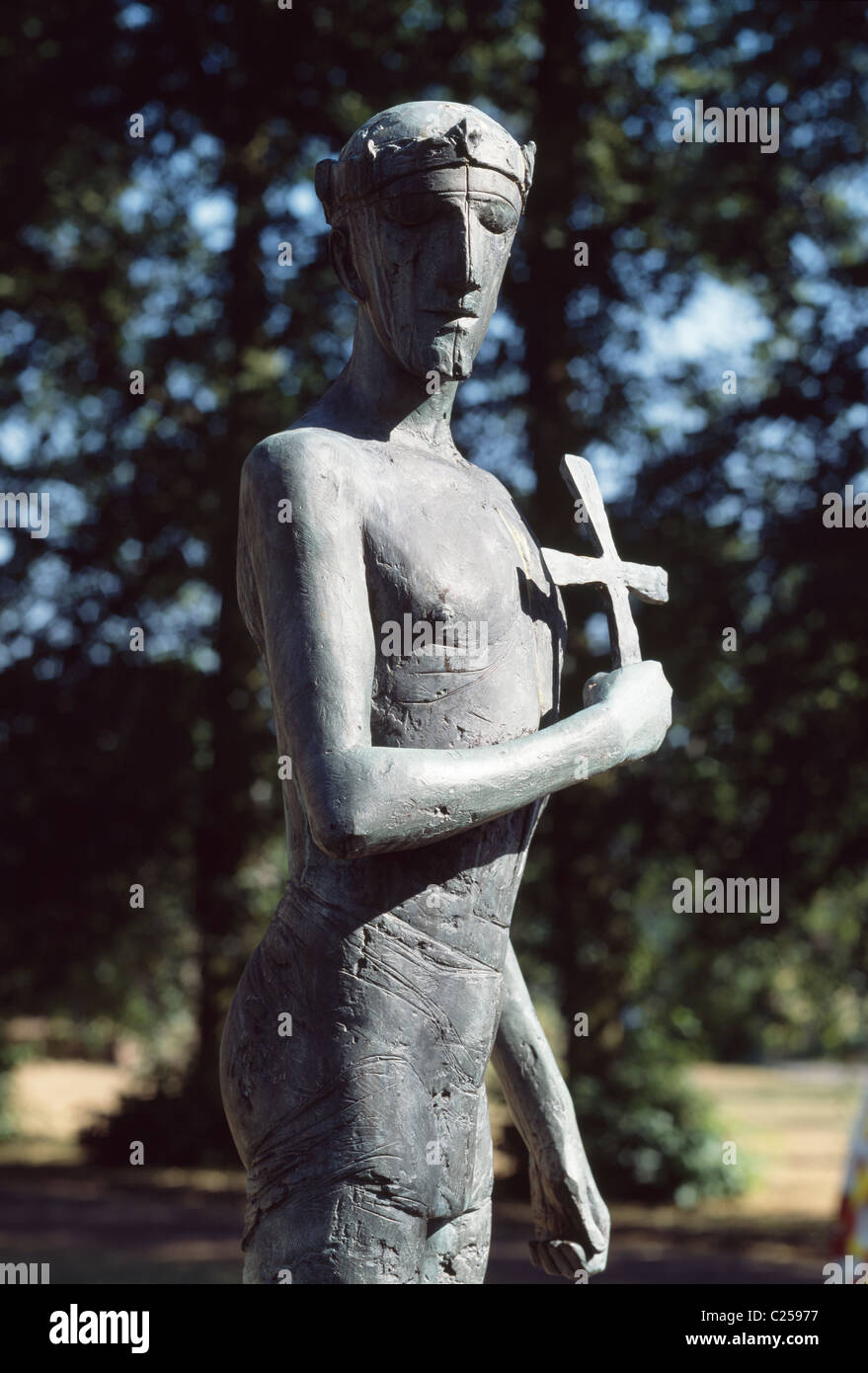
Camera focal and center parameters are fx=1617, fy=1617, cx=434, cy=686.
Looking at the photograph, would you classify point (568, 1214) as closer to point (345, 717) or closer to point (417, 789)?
point (417, 789)

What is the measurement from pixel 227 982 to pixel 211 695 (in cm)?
310

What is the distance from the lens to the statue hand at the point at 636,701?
3154 mm

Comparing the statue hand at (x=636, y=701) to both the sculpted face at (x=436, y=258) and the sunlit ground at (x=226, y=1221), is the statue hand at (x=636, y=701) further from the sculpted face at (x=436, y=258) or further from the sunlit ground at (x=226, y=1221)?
the sunlit ground at (x=226, y=1221)

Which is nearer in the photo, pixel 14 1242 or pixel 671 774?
pixel 14 1242

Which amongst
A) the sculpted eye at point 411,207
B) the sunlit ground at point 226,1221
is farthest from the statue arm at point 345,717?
the sunlit ground at point 226,1221

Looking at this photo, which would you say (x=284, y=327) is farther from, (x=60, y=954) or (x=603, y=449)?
(x=60, y=954)

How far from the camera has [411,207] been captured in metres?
3.13

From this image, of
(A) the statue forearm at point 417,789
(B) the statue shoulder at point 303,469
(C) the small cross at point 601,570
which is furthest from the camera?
(C) the small cross at point 601,570

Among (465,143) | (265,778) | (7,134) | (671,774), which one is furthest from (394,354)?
(7,134)

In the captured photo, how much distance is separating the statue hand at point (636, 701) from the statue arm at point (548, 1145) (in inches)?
22.0

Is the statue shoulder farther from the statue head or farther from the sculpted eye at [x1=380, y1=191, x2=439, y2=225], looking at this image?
the sculpted eye at [x1=380, y1=191, x2=439, y2=225]

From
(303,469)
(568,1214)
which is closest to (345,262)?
(303,469)

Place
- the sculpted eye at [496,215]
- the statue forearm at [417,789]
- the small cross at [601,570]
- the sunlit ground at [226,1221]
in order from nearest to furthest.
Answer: the statue forearm at [417,789] < the sculpted eye at [496,215] < the small cross at [601,570] < the sunlit ground at [226,1221]
